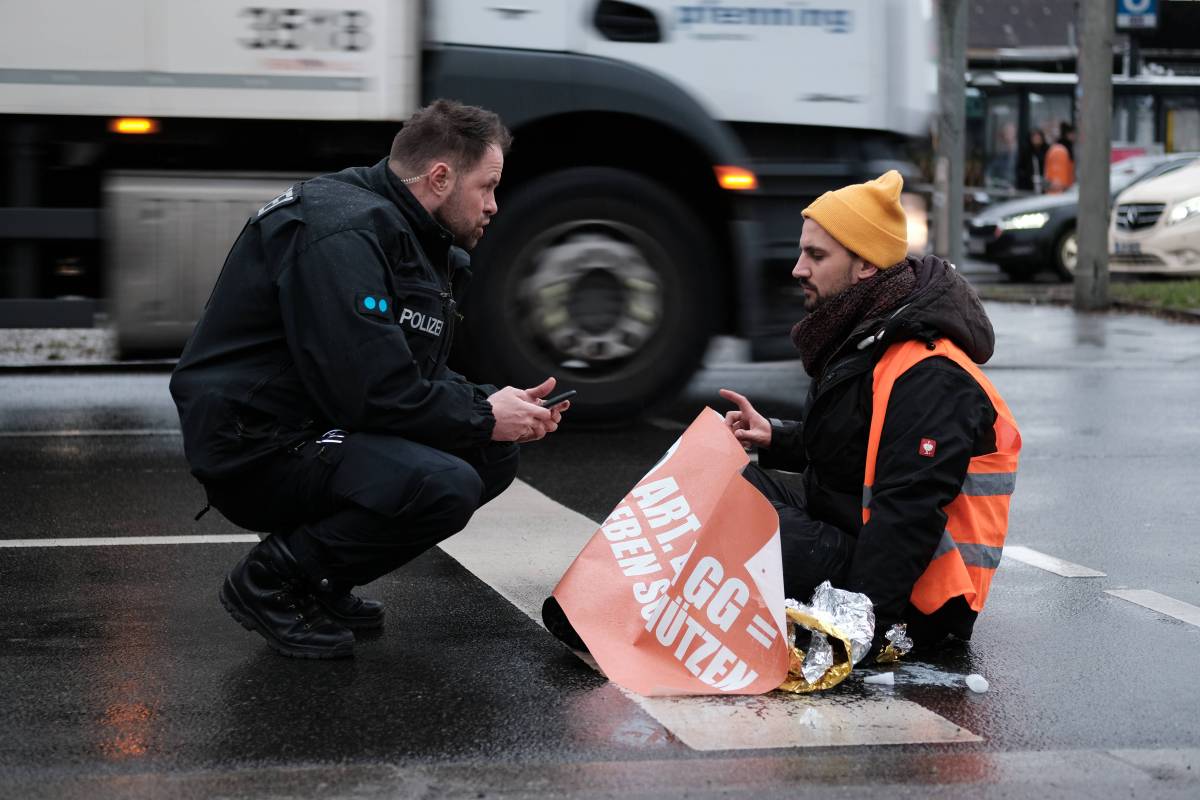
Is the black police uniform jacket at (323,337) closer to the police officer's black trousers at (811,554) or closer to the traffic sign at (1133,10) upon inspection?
the police officer's black trousers at (811,554)

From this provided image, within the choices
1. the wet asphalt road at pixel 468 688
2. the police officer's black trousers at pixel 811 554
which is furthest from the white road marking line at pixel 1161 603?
the police officer's black trousers at pixel 811 554

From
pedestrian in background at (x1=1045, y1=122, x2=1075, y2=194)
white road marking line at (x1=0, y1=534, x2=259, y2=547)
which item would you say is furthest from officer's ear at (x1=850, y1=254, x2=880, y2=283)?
pedestrian in background at (x1=1045, y1=122, x2=1075, y2=194)

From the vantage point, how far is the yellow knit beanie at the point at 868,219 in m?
4.30

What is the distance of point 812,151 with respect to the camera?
7.89m

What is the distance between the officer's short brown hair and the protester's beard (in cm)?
8

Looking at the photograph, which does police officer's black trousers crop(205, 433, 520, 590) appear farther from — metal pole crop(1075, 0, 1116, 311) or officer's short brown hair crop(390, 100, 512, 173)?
metal pole crop(1075, 0, 1116, 311)

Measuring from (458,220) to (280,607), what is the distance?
99 centimetres

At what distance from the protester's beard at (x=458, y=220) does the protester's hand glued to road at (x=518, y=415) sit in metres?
0.39

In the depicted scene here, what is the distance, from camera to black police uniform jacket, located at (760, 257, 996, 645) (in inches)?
162

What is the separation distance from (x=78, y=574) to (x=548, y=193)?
3102 mm

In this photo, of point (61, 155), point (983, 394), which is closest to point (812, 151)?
point (61, 155)

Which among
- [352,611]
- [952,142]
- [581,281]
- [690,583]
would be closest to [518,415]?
[690,583]

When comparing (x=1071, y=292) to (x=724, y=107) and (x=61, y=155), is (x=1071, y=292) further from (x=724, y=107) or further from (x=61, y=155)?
(x=61, y=155)

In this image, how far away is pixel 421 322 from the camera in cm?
430
